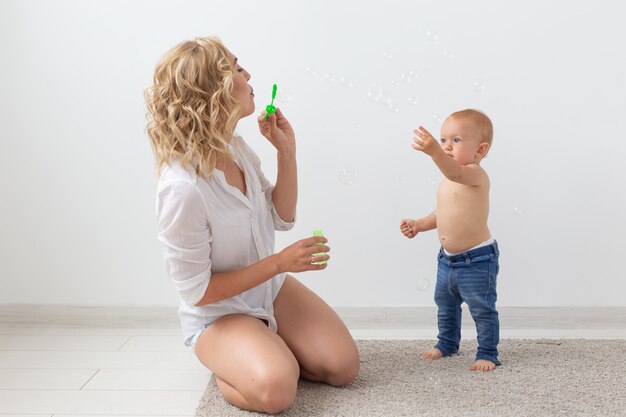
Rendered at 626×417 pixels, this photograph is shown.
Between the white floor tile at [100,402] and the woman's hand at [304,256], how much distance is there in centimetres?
43

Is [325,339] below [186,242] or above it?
below

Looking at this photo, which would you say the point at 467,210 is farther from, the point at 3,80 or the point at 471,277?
the point at 3,80

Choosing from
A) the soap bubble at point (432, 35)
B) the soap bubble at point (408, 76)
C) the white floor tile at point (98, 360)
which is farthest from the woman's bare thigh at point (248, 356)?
the soap bubble at point (432, 35)

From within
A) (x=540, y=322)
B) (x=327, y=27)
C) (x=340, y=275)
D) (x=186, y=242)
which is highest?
(x=327, y=27)

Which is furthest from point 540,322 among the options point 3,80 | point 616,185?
point 3,80

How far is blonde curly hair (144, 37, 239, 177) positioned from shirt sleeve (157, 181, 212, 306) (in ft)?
0.23

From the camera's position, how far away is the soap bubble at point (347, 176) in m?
2.50

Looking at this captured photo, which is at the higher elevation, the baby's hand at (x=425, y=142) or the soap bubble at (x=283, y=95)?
the soap bubble at (x=283, y=95)

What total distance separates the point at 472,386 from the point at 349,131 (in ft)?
3.15

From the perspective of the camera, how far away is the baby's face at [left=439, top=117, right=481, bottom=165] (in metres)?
2.19

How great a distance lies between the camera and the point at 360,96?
8.59 feet

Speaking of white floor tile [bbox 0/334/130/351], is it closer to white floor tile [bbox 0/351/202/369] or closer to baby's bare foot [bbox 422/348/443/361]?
white floor tile [bbox 0/351/202/369]

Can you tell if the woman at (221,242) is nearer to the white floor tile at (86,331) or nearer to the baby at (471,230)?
the baby at (471,230)

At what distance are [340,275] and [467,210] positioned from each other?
633mm
